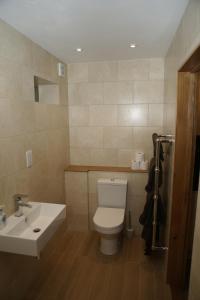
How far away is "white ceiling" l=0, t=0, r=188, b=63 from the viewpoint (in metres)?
1.37

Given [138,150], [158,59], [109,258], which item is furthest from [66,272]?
[158,59]

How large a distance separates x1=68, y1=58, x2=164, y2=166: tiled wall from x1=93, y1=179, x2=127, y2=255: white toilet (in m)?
0.38

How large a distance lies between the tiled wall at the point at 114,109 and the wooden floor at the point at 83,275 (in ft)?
4.01

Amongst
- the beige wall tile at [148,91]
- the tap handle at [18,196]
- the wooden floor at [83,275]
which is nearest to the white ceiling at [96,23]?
the beige wall tile at [148,91]

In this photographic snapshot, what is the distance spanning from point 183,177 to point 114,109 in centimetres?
143

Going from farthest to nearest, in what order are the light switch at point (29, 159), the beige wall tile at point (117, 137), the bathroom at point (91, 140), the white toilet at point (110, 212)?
the beige wall tile at point (117, 137), the white toilet at point (110, 212), the light switch at point (29, 159), the bathroom at point (91, 140)

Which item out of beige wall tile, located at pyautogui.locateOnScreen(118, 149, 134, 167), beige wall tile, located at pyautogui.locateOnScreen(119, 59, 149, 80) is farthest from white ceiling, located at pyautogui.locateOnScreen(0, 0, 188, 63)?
beige wall tile, located at pyautogui.locateOnScreen(118, 149, 134, 167)

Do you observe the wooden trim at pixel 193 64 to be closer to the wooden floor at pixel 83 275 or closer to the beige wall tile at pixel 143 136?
the beige wall tile at pixel 143 136

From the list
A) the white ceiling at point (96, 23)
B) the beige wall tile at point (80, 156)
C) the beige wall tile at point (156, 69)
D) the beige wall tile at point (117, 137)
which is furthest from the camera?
the beige wall tile at point (80, 156)

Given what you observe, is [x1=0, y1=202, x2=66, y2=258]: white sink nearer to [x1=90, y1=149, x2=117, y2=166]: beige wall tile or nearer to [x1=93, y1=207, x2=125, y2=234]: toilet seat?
[x1=93, y1=207, x2=125, y2=234]: toilet seat

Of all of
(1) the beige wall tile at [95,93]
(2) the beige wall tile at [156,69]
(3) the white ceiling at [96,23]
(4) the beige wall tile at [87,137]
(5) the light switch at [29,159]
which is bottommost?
(5) the light switch at [29,159]

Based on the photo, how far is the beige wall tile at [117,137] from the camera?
2807 mm

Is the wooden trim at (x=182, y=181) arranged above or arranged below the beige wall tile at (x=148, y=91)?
below

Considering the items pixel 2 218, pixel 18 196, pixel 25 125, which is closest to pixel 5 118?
pixel 25 125
